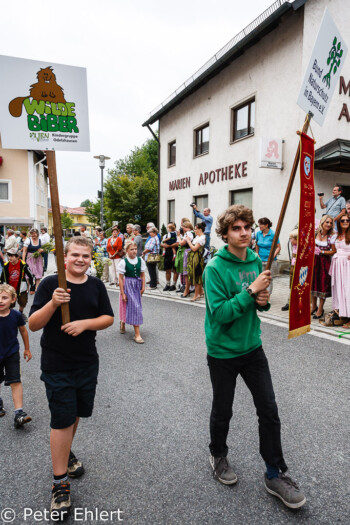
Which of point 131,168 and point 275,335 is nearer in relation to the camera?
point 275,335

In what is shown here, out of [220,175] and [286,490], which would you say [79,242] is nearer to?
[286,490]

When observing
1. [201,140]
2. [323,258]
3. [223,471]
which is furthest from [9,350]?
[201,140]

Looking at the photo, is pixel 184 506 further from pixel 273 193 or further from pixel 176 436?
pixel 273 193

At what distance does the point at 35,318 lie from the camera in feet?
7.29

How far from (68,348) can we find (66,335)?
8cm

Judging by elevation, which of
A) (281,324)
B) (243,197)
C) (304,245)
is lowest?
(281,324)

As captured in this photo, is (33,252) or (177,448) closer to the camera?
(177,448)

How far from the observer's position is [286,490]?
2248mm

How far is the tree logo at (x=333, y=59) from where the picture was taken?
2.58 m

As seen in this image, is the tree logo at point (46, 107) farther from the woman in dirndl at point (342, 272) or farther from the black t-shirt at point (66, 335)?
the woman in dirndl at point (342, 272)

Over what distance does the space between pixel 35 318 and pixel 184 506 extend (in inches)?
57.9

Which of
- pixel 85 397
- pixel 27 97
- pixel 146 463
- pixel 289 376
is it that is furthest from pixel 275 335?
pixel 27 97

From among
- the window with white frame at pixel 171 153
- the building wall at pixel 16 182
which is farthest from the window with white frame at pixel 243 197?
the building wall at pixel 16 182

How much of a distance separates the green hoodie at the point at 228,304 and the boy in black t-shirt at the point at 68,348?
0.70 m
